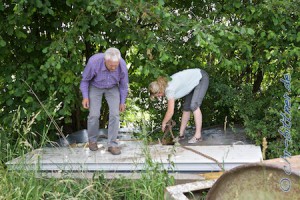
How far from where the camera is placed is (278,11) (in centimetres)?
638

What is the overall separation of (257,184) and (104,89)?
10.9 ft

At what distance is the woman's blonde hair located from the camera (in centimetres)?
609

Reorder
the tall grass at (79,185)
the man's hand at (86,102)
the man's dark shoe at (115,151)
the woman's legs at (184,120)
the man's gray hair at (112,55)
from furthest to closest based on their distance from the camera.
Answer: the woman's legs at (184,120) → the man's hand at (86,102) → the man's dark shoe at (115,151) → the man's gray hair at (112,55) → the tall grass at (79,185)

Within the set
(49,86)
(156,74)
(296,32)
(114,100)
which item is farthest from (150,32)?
(296,32)

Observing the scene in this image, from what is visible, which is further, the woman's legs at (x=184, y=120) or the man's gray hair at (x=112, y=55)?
the woman's legs at (x=184, y=120)

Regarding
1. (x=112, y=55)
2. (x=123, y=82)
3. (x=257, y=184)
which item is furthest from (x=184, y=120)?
(x=257, y=184)

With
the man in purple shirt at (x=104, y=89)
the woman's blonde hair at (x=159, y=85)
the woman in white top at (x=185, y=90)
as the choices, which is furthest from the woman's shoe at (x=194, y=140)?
the man in purple shirt at (x=104, y=89)

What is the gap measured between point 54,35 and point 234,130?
287 centimetres

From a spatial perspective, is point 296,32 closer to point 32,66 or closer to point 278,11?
point 278,11

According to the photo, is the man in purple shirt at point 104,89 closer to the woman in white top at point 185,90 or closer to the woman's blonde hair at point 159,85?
the woman's blonde hair at point 159,85

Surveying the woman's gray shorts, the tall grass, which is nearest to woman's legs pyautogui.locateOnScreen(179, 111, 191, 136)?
the woman's gray shorts

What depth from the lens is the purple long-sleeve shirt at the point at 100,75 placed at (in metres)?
5.70

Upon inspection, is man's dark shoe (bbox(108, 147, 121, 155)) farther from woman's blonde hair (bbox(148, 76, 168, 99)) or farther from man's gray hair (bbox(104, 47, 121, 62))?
man's gray hair (bbox(104, 47, 121, 62))

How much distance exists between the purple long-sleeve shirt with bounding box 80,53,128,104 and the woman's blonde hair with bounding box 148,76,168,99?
36cm
